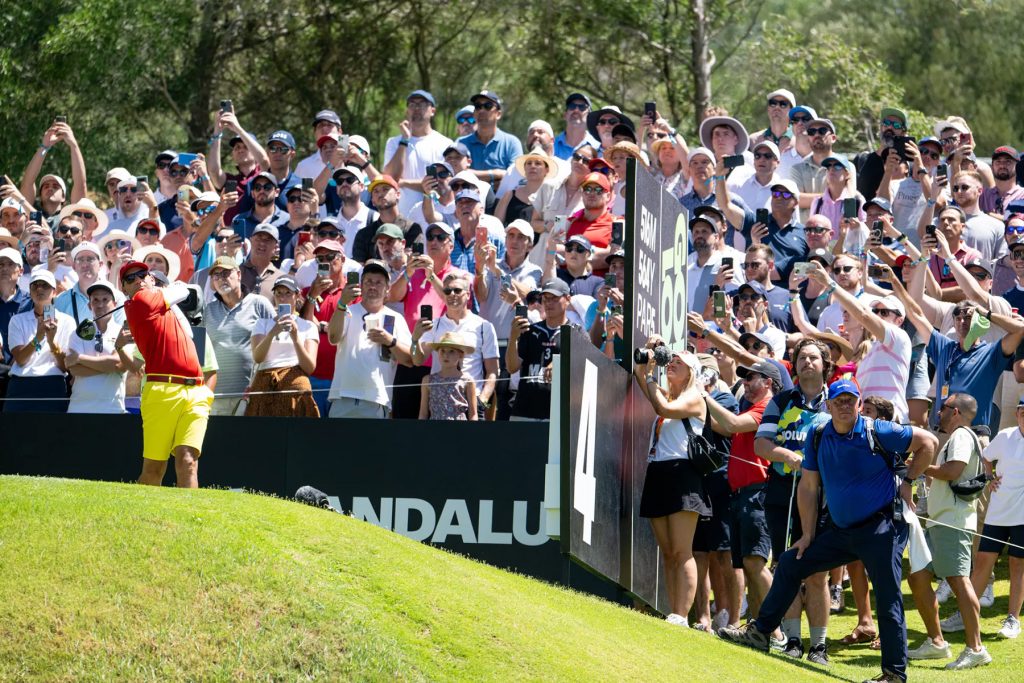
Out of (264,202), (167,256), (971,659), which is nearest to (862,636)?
(971,659)

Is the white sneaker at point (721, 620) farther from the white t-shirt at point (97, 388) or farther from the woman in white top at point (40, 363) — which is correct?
the woman in white top at point (40, 363)

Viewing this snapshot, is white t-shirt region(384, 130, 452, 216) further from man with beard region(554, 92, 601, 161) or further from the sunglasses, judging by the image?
the sunglasses

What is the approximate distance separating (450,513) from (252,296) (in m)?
3.08

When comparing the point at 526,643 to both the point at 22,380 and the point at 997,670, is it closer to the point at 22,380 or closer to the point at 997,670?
the point at 997,670

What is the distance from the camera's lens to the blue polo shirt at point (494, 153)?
60.7 ft

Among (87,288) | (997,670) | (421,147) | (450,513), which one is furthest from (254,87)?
(997,670)

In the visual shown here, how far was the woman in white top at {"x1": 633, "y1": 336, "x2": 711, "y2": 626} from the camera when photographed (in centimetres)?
1105

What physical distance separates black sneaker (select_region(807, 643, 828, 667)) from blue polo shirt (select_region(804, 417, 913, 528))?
1168mm

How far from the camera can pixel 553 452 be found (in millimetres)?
9352

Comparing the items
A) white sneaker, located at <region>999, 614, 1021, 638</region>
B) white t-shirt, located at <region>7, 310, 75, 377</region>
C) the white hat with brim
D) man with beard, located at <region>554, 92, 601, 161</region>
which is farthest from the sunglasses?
white sneaker, located at <region>999, 614, 1021, 638</region>

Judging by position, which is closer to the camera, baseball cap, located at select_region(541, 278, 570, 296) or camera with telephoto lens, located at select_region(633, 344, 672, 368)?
camera with telephoto lens, located at select_region(633, 344, 672, 368)

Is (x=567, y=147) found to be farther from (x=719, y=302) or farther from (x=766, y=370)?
(x=766, y=370)

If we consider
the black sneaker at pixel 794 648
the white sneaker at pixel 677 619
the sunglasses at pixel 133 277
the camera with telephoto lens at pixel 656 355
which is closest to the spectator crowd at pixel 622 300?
the black sneaker at pixel 794 648

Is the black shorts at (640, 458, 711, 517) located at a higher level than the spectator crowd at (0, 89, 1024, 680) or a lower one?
lower
